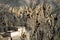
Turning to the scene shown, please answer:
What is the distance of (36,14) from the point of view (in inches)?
216

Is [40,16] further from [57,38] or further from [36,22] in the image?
[57,38]

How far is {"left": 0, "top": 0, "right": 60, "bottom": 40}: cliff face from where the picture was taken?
198 inches

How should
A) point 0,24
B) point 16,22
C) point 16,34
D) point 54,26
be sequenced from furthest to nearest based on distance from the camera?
point 54,26
point 16,22
point 0,24
point 16,34

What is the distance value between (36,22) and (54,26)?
486 mm

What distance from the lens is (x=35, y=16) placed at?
17.9 feet

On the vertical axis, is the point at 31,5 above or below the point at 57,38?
above

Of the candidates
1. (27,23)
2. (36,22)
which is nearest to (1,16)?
(27,23)

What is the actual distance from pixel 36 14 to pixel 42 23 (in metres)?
0.30

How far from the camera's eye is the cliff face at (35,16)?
16.5 ft

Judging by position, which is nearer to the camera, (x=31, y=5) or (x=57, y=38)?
(x=57, y=38)

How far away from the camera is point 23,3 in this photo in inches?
215

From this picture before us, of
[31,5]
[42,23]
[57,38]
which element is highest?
[31,5]

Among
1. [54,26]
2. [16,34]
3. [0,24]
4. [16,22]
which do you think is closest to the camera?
[16,34]

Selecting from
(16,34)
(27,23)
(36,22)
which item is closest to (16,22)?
(27,23)
